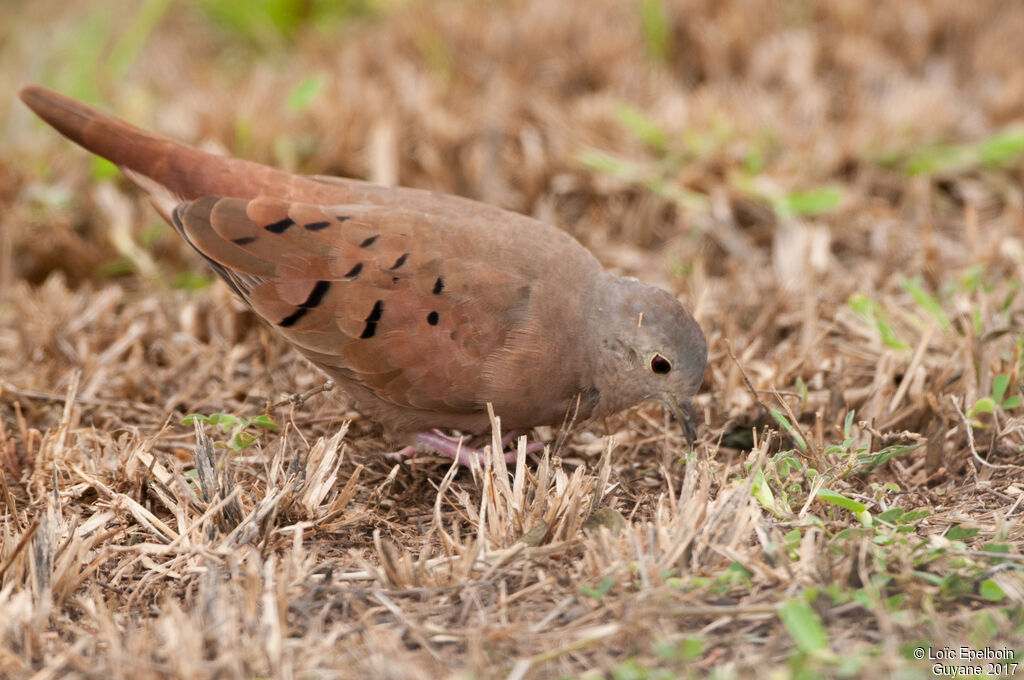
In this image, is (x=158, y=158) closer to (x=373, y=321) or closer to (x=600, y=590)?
(x=373, y=321)

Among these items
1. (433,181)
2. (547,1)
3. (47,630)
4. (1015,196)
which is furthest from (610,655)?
(547,1)

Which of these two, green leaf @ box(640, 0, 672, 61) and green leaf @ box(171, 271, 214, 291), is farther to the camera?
green leaf @ box(640, 0, 672, 61)

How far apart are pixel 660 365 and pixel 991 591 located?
1281mm

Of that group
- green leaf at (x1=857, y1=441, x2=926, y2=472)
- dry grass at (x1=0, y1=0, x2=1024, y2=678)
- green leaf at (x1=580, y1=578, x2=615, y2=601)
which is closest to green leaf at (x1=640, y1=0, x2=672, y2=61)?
dry grass at (x1=0, y1=0, x2=1024, y2=678)

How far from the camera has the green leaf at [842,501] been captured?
2.73 m

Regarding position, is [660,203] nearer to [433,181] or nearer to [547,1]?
[433,181]

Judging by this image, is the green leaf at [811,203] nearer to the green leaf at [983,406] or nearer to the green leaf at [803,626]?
the green leaf at [983,406]

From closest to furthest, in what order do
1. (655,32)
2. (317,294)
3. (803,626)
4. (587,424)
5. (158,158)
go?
(803,626) < (317,294) < (587,424) < (158,158) < (655,32)

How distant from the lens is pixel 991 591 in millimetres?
2395

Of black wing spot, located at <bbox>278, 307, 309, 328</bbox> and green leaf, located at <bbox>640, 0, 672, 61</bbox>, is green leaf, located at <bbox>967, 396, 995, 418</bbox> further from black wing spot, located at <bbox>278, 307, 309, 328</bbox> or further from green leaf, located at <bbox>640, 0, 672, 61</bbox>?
green leaf, located at <bbox>640, 0, 672, 61</bbox>

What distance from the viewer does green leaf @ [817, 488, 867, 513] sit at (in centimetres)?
273

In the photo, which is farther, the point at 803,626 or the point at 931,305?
the point at 931,305

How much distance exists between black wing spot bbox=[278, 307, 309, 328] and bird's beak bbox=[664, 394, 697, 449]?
1237mm

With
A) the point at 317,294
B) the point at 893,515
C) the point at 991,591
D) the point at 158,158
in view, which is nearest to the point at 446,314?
the point at 317,294
